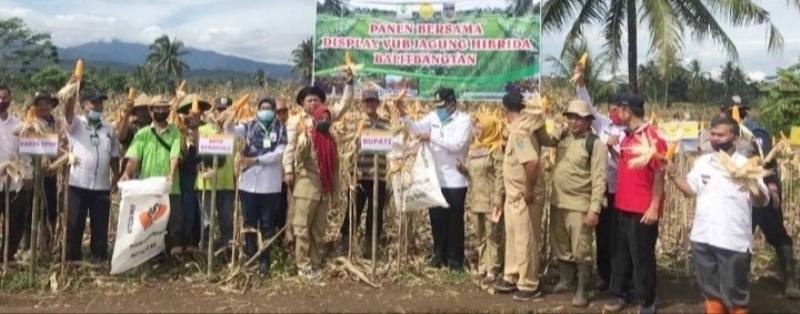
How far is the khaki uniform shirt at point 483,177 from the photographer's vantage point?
6.85 meters

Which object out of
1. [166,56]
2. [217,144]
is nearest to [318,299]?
[217,144]

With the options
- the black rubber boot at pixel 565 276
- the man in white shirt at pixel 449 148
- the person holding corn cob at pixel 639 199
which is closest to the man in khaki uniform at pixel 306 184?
the man in white shirt at pixel 449 148

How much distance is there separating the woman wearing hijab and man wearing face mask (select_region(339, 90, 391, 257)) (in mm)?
866

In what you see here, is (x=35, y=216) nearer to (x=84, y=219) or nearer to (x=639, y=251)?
(x=84, y=219)

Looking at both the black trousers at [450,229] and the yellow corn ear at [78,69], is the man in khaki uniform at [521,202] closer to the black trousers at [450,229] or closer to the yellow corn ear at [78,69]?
the black trousers at [450,229]

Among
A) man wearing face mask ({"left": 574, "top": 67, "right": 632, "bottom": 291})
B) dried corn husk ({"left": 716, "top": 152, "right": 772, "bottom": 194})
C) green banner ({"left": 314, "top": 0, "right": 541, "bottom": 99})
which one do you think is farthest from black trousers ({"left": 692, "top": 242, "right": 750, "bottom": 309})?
green banner ({"left": 314, "top": 0, "right": 541, "bottom": 99})

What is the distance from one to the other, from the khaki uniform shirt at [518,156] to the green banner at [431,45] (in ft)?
18.8

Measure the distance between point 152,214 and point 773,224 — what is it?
210 inches

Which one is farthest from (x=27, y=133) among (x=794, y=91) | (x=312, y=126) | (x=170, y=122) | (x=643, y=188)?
(x=794, y=91)

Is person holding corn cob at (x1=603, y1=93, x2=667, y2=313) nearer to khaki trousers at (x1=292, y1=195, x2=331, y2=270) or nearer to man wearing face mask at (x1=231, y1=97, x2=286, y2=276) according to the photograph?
khaki trousers at (x1=292, y1=195, x2=331, y2=270)

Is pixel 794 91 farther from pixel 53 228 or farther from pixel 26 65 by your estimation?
pixel 26 65

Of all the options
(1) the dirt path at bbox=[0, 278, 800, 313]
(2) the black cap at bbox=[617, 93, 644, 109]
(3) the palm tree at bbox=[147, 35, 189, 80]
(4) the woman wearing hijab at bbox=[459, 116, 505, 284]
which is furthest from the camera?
(3) the palm tree at bbox=[147, 35, 189, 80]

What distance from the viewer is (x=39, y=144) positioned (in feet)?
20.6

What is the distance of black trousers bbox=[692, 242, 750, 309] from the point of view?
16.1ft
